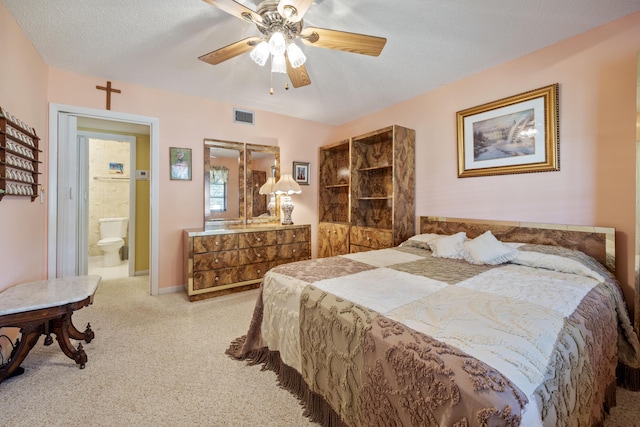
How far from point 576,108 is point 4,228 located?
4393 millimetres

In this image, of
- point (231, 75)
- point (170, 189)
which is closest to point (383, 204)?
point (231, 75)

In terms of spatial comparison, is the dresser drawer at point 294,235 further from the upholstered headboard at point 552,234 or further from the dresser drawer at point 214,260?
the upholstered headboard at point 552,234

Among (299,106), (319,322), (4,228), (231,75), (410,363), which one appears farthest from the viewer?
(299,106)

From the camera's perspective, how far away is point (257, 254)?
3402mm

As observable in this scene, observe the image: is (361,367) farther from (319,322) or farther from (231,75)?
(231,75)

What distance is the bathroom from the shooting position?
485cm

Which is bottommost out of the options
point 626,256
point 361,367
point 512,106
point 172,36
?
point 361,367

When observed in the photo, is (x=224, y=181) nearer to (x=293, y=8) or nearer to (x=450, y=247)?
(x=293, y=8)

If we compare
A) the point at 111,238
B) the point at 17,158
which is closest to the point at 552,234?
the point at 17,158

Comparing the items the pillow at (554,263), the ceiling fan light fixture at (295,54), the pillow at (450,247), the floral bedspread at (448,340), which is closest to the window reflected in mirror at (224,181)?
the floral bedspread at (448,340)

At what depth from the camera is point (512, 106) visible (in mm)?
2469

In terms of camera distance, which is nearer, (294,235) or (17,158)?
(17,158)

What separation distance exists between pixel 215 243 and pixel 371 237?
194cm

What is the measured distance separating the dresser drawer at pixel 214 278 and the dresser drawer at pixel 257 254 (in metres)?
0.16
